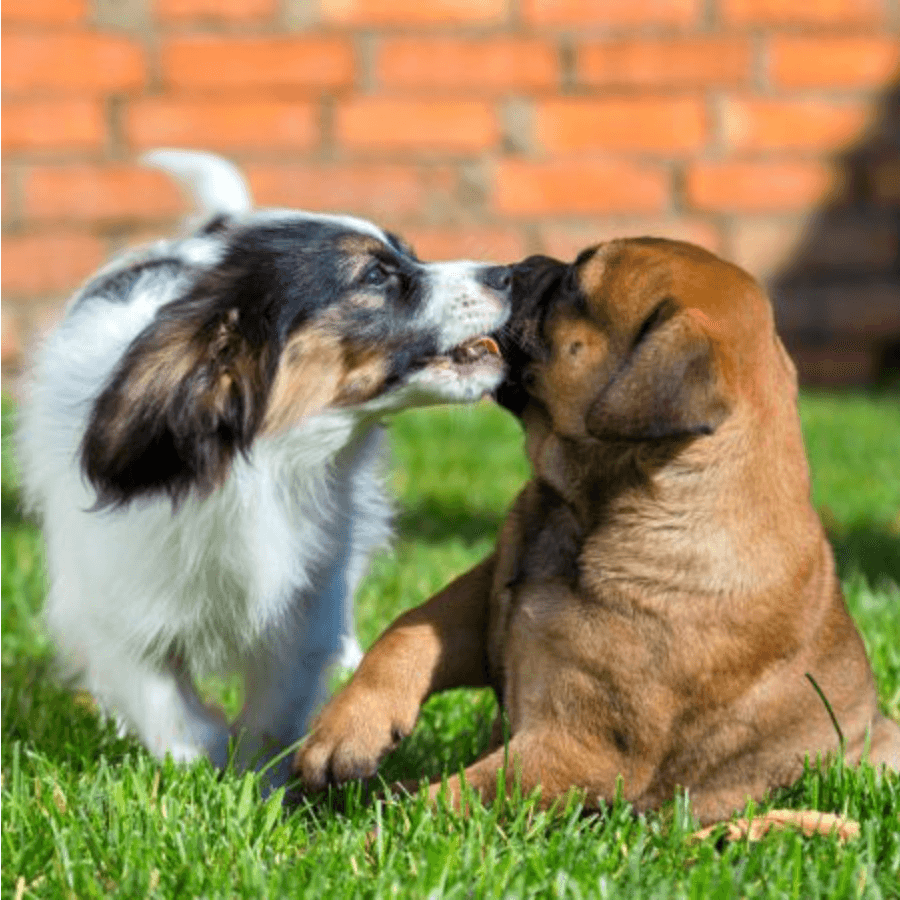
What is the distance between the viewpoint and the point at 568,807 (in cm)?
253

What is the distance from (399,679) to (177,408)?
0.62 m

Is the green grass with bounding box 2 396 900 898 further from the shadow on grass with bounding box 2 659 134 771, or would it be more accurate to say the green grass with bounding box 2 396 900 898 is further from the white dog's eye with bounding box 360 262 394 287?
the white dog's eye with bounding box 360 262 394 287

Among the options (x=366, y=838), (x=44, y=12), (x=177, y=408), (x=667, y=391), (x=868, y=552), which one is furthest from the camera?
(x=44, y=12)

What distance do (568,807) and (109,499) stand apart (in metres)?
1.00

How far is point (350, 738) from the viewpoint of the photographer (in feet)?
8.77

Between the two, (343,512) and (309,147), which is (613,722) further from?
(309,147)

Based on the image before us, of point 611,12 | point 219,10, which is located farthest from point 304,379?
point 611,12

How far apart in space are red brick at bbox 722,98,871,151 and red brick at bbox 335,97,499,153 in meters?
1.11

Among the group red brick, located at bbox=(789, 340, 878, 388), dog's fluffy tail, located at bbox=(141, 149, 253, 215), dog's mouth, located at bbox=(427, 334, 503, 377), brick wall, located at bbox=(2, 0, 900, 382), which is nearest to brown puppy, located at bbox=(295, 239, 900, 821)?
dog's mouth, located at bbox=(427, 334, 503, 377)

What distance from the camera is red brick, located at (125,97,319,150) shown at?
294 inches

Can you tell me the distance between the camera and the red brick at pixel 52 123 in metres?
7.36

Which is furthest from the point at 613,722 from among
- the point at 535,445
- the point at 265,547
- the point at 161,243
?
the point at 161,243

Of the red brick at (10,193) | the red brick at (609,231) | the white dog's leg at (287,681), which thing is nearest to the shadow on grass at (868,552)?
the white dog's leg at (287,681)

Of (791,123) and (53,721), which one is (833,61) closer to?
(791,123)
